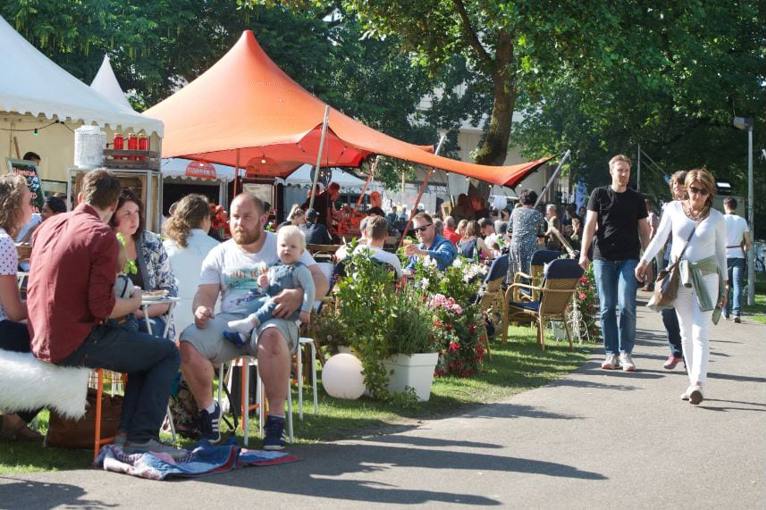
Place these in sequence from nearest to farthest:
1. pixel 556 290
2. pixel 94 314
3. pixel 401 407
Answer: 1. pixel 94 314
2. pixel 401 407
3. pixel 556 290

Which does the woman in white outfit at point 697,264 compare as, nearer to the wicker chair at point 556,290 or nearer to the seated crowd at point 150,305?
the wicker chair at point 556,290

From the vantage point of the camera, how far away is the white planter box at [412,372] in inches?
377

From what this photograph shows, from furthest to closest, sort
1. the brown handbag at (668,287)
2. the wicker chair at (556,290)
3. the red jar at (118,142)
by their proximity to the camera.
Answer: the red jar at (118,142) < the wicker chair at (556,290) < the brown handbag at (668,287)

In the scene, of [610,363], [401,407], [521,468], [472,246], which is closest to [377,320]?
[401,407]

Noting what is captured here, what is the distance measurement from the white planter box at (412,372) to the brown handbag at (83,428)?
2851 mm

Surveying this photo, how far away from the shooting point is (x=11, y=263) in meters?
6.82

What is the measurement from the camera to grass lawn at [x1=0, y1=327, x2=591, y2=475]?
707cm

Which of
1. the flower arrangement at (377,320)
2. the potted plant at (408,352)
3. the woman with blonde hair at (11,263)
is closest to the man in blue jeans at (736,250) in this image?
the flower arrangement at (377,320)

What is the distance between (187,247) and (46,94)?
22.6 ft

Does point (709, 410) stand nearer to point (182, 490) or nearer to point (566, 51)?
point (182, 490)

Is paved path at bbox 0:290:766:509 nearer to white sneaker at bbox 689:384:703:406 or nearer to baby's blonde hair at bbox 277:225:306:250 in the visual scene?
white sneaker at bbox 689:384:703:406

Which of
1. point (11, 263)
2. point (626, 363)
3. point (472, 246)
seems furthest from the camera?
point (472, 246)

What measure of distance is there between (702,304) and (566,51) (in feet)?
46.1

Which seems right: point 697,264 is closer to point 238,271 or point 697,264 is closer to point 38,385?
point 238,271
